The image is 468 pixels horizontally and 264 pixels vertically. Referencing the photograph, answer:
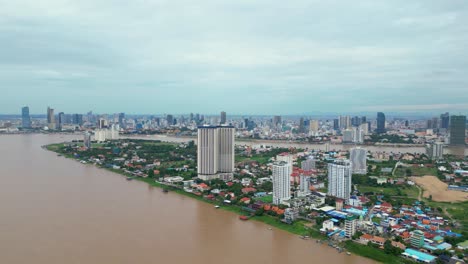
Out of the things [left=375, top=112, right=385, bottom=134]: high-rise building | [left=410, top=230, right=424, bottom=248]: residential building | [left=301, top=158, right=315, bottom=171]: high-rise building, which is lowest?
[left=410, top=230, right=424, bottom=248]: residential building

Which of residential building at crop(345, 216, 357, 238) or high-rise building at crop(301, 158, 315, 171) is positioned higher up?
high-rise building at crop(301, 158, 315, 171)

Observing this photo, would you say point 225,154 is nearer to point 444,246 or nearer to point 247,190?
point 247,190

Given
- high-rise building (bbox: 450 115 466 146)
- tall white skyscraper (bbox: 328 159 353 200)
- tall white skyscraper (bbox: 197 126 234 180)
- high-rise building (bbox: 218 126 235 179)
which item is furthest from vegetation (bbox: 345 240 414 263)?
high-rise building (bbox: 450 115 466 146)

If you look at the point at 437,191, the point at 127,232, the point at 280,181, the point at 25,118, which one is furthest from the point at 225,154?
the point at 25,118

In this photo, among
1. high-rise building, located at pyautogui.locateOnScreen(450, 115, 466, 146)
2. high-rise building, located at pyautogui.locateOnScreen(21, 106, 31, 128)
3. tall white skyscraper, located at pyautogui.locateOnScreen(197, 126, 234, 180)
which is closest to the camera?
tall white skyscraper, located at pyautogui.locateOnScreen(197, 126, 234, 180)

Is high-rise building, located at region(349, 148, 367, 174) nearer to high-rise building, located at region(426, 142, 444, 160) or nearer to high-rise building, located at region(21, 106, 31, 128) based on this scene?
high-rise building, located at region(426, 142, 444, 160)

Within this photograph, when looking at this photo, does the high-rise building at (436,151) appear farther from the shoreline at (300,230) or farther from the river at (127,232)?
the river at (127,232)
